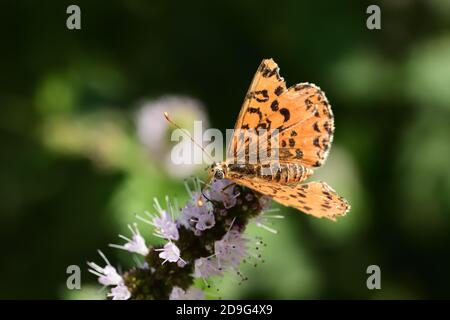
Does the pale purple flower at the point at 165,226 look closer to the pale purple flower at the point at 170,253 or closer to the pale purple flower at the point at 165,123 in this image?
the pale purple flower at the point at 170,253


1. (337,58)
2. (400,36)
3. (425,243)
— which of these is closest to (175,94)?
(337,58)

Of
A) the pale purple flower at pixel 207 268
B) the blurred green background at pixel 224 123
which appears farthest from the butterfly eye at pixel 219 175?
the blurred green background at pixel 224 123

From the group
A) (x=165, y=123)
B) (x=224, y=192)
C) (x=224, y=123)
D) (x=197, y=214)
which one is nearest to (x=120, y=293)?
(x=197, y=214)

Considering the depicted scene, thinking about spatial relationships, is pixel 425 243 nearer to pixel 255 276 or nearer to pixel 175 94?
pixel 255 276

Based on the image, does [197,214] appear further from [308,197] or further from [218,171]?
[308,197]

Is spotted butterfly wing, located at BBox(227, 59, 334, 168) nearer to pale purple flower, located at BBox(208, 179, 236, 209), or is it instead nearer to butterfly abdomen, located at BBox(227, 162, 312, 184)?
butterfly abdomen, located at BBox(227, 162, 312, 184)

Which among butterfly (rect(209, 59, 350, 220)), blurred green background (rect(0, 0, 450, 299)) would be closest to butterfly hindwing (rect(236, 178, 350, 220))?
butterfly (rect(209, 59, 350, 220))
